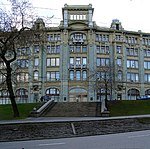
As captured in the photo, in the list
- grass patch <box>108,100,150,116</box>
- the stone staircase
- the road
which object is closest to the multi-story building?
grass patch <box>108,100,150,116</box>

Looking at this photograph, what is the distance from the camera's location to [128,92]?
257 ft

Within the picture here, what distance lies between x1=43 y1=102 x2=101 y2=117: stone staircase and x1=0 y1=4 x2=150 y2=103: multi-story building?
91.4 feet

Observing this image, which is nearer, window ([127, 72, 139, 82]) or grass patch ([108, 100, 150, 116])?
grass patch ([108, 100, 150, 116])

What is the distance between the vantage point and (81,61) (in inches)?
3066

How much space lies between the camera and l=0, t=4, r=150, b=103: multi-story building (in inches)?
2972

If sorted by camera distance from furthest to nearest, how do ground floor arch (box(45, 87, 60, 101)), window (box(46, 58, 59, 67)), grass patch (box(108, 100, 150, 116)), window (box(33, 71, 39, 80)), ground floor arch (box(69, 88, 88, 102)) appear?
window (box(46, 58, 59, 67)) < window (box(33, 71, 39, 80)) < ground floor arch (box(45, 87, 60, 101)) < ground floor arch (box(69, 88, 88, 102)) < grass patch (box(108, 100, 150, 116))

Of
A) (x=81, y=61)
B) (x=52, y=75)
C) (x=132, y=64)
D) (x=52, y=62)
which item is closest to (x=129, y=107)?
(x=81, y=61)

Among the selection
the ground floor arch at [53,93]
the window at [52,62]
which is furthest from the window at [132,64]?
the ground floor arch at [53,93]

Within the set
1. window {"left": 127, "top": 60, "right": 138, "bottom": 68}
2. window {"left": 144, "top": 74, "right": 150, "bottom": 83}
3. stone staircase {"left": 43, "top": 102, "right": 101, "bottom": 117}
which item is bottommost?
stone staircase {"left": 43, "top": 102, "right": 101, "bottom": 117}

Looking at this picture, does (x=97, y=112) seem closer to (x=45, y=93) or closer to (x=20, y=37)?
(x=20, y=37)

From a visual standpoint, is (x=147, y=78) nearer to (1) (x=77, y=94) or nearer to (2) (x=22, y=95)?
(1) (x=77, y=94)

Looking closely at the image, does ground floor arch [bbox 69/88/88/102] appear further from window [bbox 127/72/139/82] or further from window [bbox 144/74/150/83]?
window [bbox 144/74/150/83]

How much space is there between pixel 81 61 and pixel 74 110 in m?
36.8

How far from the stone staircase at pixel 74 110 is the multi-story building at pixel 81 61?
91.4 ft
